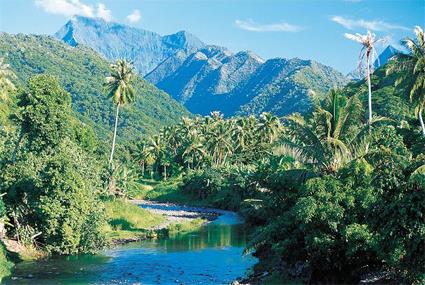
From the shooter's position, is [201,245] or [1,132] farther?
[1,132]

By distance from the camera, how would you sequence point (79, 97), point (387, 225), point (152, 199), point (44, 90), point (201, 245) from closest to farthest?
point (387, 225) < point (44, 90) < point (201, 245) < point (152, 199) < point (79, 97)

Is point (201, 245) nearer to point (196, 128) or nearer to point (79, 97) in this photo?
point (196, 128)

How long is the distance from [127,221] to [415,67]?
109 feet

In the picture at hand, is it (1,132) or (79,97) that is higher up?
(79,97)

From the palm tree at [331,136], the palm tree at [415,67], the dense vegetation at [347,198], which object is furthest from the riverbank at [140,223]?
the palm tree at [415,67]

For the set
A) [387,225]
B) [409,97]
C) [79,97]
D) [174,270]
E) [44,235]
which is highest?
[79,97]

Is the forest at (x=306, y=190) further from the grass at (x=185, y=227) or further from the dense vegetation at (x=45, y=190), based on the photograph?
the grass at (x=185, y=227)

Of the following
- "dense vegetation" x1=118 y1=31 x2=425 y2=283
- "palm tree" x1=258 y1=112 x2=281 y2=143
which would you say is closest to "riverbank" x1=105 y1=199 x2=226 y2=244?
"dense vegetation" x1=118 y1=31 x2=425 y2=283

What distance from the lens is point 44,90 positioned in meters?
43.5

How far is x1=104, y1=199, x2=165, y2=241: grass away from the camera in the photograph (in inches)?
1987

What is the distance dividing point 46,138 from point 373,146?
2760 cm

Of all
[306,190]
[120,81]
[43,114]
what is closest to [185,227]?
[120,81]

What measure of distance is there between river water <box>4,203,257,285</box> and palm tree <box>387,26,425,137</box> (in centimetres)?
1776

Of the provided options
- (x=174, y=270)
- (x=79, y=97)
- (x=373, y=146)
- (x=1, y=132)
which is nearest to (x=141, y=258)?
(x=174, y=270)
